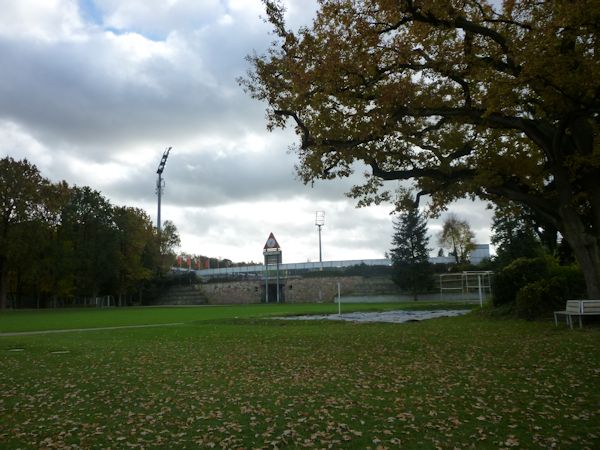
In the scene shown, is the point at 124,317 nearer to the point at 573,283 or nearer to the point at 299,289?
the point at 573,283

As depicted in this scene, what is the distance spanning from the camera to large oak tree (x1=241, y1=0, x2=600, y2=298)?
12.7 m

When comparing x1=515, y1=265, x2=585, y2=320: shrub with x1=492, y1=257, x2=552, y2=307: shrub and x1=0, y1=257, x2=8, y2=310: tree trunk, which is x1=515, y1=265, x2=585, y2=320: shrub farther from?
x1=0, y1=257, x2=8, y2=310: tree trunk

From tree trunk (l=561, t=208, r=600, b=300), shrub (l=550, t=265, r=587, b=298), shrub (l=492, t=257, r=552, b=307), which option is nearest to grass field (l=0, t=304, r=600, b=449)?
tree trunk (l=561, t=208, r=600, b=300)

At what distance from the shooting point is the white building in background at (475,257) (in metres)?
73.2

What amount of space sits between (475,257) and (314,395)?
77.5 meters

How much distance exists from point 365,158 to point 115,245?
2188 inches

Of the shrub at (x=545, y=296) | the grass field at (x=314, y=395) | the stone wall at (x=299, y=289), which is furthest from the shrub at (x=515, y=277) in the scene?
the stone wall at (x=299, y=289)

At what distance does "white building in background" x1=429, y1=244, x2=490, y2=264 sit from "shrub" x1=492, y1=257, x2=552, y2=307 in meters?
45.2

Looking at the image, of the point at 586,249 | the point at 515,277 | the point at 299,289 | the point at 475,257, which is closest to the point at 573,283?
the point at 515,277

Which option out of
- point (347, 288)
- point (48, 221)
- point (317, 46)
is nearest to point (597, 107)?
point (317, 46)

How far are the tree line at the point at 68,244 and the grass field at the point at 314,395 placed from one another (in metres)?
42.1

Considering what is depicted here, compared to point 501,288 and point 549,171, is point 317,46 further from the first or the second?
point 501,288

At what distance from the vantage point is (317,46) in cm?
1461

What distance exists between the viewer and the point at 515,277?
2188 cm
